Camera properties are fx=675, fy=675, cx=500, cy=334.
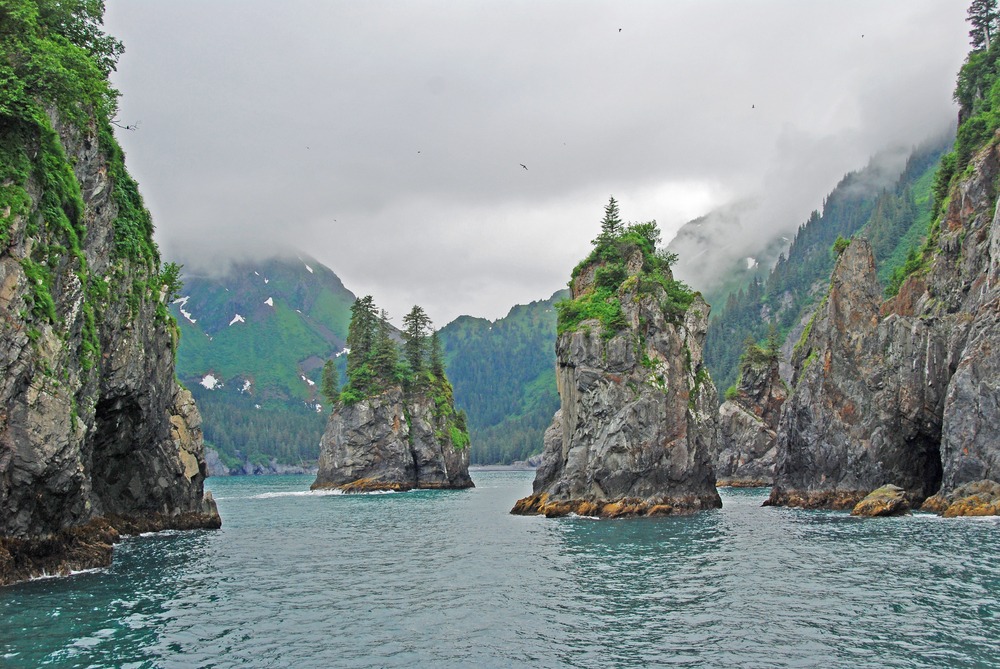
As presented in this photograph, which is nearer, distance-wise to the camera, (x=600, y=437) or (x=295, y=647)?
(x=295, y=647)

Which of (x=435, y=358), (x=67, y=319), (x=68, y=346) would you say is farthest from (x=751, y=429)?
(x=67, y=319)

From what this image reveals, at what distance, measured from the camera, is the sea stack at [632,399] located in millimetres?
62125

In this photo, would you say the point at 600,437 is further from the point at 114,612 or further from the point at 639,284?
the point at 114,612

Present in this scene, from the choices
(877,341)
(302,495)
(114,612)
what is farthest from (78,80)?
(302,495)

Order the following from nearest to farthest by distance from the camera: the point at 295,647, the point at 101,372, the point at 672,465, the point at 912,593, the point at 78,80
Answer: the point at 295,647
the point at 912,593
the point at 78,80
the point at 101,372
the point at 672,465

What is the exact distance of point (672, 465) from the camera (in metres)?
63.2

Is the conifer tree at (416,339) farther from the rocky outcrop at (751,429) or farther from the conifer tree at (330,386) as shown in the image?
the rocky outcrop at (751,429)

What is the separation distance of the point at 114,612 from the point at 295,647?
8.60 meters

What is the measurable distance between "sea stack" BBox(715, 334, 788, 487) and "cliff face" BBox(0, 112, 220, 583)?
10367 cm

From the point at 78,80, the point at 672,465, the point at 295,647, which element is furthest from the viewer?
the point at 672,465

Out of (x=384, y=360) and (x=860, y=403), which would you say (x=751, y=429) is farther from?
(x=384, y=360)

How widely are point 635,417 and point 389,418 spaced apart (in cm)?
6022

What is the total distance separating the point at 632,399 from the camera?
6372 centimetres

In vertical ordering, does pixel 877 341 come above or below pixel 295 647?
above
